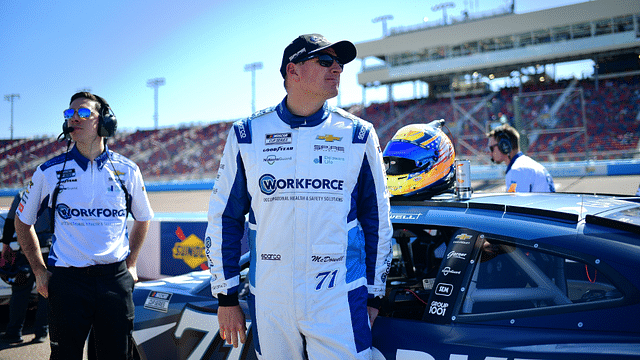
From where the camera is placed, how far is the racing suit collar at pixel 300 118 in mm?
1739

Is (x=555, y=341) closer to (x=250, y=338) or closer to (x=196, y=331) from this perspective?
(x=250, y=338)

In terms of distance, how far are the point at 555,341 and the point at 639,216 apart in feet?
2.08

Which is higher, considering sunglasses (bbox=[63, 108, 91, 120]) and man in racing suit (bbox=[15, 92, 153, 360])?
sunglasses (bbox=[63, 108, 91, 120])

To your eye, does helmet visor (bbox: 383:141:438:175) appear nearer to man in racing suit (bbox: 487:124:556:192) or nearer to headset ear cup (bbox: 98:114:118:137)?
headset ear cup (bbox: 98:114:118:137)

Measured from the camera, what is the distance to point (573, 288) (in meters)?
1.63

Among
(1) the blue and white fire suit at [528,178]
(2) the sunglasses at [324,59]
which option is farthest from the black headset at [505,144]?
(2) the sunglasses at [324,59]

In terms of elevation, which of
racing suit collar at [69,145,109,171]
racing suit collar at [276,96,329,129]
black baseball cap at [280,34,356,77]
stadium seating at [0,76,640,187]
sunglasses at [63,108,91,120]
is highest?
stadium seating at [0,76,640,187]

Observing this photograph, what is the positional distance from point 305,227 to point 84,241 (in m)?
1.49

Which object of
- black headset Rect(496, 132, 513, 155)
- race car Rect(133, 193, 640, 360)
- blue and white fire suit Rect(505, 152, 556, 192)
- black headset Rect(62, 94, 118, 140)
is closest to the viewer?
race car Rect(133, 193, 640, 360)

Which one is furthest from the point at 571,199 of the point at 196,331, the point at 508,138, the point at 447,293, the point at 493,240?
the point at 508,138

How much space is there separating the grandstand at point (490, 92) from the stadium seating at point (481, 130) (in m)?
0.07

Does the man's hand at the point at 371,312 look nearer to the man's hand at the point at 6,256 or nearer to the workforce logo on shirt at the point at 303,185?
the workforce logo on shirt at the point at 303,185

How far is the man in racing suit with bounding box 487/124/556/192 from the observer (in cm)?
455

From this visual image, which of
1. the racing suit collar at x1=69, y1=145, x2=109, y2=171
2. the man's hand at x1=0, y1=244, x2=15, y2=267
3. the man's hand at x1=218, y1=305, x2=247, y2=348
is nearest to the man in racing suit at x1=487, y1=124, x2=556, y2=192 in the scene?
the man's hand at x1=218, y1=305, x2=247, y2=348
